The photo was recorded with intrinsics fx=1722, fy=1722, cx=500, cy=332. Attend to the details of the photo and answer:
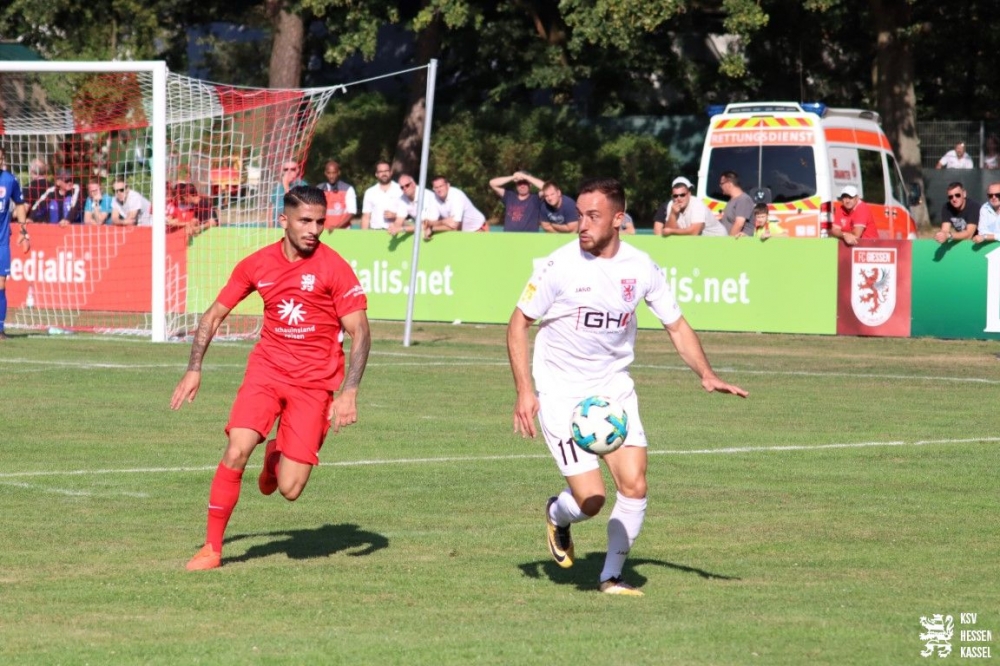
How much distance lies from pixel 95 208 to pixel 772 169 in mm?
9907

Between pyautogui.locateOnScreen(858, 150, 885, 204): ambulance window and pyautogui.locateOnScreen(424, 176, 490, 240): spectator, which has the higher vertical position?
pyautogui.locateOnScreen(858, 150, 885, 204): ambulance window

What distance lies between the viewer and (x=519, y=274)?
23.5 meters

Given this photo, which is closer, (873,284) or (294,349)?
(294,349)

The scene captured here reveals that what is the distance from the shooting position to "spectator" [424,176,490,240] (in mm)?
24203

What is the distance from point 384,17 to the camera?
140ft

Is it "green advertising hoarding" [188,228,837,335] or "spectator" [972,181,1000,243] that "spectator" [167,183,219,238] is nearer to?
"green advertising hoarding" [188,228,837,335]

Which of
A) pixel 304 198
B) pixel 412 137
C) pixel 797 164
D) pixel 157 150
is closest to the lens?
pixel 304 198

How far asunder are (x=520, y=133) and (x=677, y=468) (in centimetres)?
3570

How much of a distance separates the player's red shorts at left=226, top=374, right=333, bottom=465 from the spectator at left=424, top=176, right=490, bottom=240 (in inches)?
608

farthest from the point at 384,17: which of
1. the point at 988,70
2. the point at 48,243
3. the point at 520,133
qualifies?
the point at 48,243

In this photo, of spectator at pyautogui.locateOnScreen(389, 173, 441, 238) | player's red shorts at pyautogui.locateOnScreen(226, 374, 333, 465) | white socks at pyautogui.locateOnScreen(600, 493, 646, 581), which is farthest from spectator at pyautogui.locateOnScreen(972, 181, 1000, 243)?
white socks at pyautogui.locateOnScreen(600, 493, 646, 581)

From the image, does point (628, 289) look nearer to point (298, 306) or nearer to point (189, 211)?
point (298, 306)

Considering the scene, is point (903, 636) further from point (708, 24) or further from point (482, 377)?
point (708, 24)

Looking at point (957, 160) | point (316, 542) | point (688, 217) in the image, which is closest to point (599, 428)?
point (316, 542)
